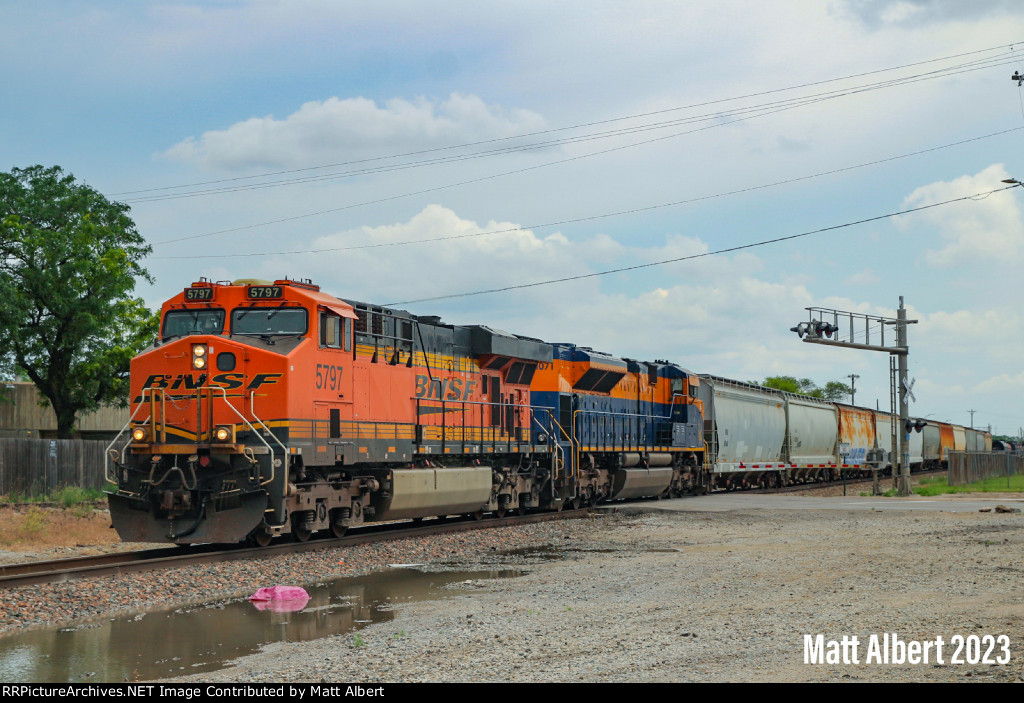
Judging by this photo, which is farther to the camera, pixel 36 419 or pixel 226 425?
pixel 36 419

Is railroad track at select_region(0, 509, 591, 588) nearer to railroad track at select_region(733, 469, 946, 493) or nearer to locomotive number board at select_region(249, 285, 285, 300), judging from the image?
locomotive number board at select_region(249, 285, 285, 300)

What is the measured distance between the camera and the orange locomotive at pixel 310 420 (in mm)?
15562

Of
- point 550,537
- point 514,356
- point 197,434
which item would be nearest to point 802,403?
point 514,356

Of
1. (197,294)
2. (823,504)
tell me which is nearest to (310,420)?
(197,294)

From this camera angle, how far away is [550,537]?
64.6ft

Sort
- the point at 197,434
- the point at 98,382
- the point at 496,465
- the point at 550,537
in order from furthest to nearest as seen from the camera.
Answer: the point at 98,382
the point at 496,465
the point at 550,537
the point at 197,434

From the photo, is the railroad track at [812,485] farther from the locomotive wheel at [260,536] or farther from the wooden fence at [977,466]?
the locomotive wheel at [260,536]

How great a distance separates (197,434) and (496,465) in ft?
29.2

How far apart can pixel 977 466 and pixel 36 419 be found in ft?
163

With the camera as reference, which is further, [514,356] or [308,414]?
[514,356]

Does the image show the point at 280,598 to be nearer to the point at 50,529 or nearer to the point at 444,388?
the point at 444,388

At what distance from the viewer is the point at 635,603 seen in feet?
37.0

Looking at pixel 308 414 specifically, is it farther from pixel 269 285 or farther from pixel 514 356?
pixel 514 356
